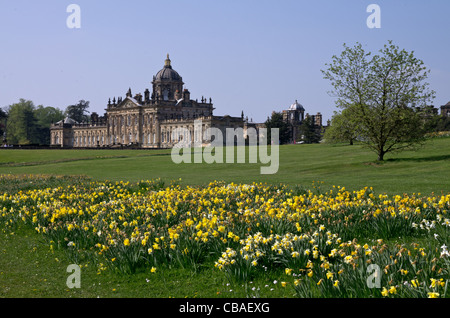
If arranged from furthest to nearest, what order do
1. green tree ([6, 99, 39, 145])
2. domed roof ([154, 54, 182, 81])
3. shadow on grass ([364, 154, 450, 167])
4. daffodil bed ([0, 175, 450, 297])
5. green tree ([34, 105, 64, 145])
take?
green tree ([34, 105, 64, 145]) → green tree ([6, 99, 39, 145]) → domed roof ([154, 54, 182, 81]) → shadow on grass ([364, 154, 450, 167]) → daffodil bed ([0, 175, 450, 297])

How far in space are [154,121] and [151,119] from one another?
1.39m

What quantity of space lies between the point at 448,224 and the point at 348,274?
3616 millimetres

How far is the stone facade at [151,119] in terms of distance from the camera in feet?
408

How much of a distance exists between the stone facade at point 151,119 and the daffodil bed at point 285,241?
344ft

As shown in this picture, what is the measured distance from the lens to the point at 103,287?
8242mm

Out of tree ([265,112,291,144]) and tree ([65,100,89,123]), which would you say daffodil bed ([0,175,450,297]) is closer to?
tree ([265,112,291,144])

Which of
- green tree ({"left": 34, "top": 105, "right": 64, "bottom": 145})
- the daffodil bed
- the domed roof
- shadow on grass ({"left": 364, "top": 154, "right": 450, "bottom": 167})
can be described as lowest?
the daffodil bed

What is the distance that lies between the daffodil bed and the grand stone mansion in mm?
101329

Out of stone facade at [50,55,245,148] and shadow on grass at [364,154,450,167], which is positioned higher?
stone facade at [50,55,245,148]

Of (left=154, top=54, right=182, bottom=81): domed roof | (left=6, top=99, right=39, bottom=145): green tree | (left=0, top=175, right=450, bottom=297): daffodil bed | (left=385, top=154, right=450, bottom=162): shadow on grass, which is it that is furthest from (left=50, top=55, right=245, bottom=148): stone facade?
(left=0, top=175, right=450, bottom=297): daffodil bed

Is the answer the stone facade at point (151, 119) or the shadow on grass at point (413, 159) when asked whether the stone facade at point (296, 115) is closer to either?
the stone facade at point (151, 119)

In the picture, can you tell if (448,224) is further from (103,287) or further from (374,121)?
(374,121)

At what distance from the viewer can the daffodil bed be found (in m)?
6.55
